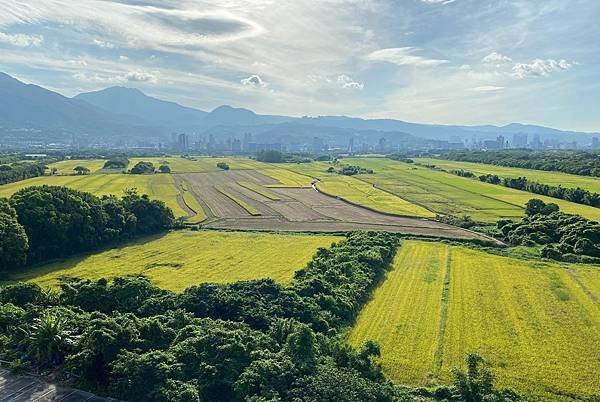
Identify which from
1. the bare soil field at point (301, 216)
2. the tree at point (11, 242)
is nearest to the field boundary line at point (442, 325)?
the bare soil field at point (301, 216)

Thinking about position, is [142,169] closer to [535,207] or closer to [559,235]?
[535,207]

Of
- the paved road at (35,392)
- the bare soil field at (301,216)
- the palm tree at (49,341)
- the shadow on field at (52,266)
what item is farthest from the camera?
the bare soil field at (301,216)

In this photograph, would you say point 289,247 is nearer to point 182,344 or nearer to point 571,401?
point 182,344

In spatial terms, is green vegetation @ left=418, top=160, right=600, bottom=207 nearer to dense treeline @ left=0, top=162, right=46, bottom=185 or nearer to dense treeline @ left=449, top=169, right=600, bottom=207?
dense treeline @ left=449, top=169, right=600, bottom=207

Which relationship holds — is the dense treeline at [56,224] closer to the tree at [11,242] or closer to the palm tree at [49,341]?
the tree at [11,242]

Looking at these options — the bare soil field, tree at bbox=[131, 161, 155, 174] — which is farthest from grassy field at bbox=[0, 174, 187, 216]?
tree at bbox=[131, 161, 155, 174]

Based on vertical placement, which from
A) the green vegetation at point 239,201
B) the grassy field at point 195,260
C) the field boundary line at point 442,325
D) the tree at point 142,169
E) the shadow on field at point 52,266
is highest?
the tree at point 142,169
